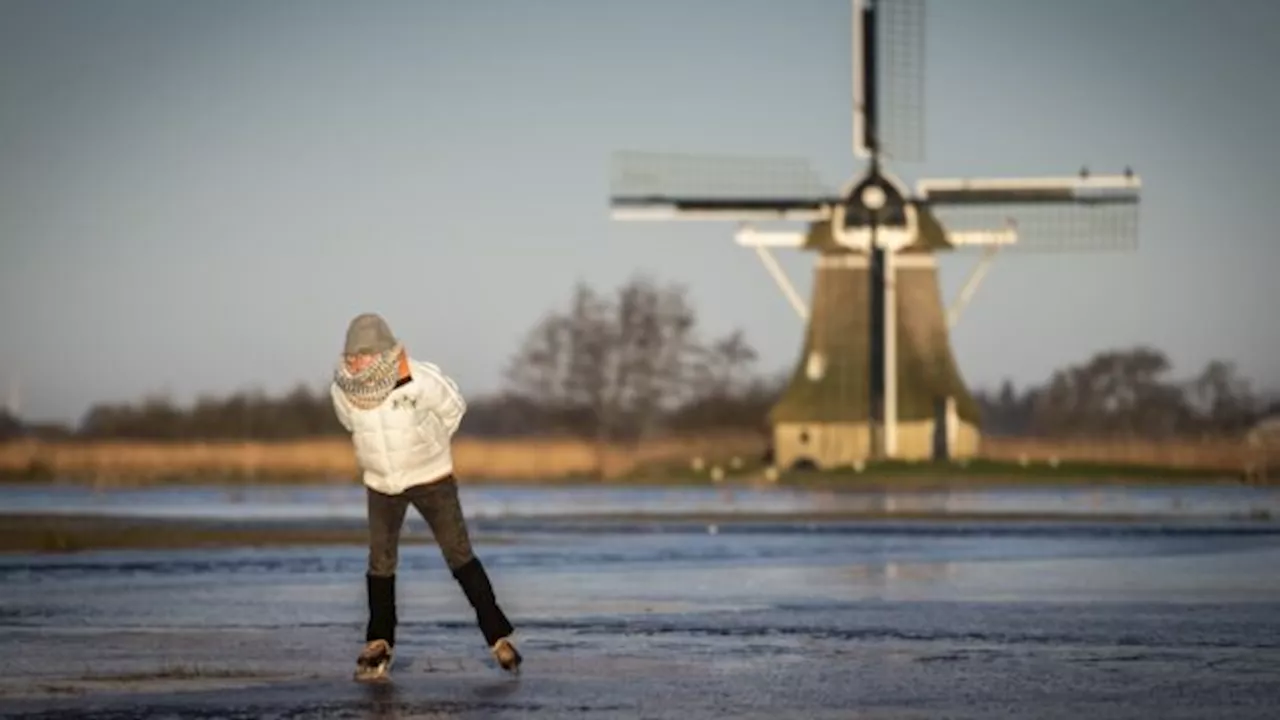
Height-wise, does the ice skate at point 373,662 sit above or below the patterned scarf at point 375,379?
below

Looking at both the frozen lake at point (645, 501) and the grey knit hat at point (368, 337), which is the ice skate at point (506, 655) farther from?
the frozen lake at point (645, 501)

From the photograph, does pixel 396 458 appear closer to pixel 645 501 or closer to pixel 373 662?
pixel 373 662

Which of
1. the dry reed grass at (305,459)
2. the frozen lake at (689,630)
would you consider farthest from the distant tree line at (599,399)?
the frozen lake at (689,630)

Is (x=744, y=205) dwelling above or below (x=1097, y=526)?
above

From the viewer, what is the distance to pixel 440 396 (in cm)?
1311

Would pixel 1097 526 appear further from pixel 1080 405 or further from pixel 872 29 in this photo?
pixel 1080 405

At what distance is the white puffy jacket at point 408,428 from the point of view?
1304 cm

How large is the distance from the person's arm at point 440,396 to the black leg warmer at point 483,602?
0.70m

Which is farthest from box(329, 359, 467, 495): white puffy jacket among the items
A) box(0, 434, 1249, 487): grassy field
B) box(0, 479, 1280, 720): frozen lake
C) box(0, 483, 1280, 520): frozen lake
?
box(0, 434, 1249, 487): grassy field

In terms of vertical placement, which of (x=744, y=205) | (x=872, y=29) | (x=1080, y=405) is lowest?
(x=1080, y=405)

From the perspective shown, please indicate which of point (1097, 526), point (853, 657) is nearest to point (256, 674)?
point (853, 657)

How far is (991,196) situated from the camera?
2618 inches

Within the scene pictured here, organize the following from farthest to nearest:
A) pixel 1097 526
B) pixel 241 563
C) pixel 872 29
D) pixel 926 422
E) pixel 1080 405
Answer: pixel 1080 405, pixel 926 422, pixel 872 29, pixel 1097 526, pixel 241 563

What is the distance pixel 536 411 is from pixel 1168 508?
6375cm
